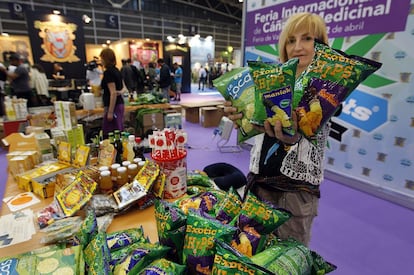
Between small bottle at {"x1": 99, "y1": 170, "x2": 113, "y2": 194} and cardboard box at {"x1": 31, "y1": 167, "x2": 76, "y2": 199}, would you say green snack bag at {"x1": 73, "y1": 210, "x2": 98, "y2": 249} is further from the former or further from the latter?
cardboard box at {"x1": 31, "y1": 167, "x2": 76, "y2": 199}

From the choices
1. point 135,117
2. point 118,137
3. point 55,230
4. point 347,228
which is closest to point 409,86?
point 347,228

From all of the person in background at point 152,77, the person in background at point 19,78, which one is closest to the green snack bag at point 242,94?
the person in background at point 19,78

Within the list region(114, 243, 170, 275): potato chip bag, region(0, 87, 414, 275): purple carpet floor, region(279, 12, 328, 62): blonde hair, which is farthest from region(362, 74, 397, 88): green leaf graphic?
region(114, 243, 170, 275): potato chip bag

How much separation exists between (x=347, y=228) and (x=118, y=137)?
7.14ft

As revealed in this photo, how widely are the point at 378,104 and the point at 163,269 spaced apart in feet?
9.93

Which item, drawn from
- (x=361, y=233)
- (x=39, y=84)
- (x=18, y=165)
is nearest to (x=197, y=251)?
(x=18, y=165)

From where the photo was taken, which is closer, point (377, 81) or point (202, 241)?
point (202, 241)

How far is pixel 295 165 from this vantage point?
98cm

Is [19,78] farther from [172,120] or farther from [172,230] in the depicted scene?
[172,230]

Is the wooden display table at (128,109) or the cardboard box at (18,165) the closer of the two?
A: the cardboard box at (18,165)

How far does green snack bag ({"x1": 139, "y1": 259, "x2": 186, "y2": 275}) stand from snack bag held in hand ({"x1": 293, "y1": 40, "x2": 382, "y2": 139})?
54 cm

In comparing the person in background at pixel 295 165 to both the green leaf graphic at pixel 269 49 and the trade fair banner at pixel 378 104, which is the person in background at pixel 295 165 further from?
the green leaf graphic at pixel 269 49

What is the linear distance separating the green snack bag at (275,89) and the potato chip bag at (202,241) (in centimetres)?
35

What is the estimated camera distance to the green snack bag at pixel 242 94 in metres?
0.89
